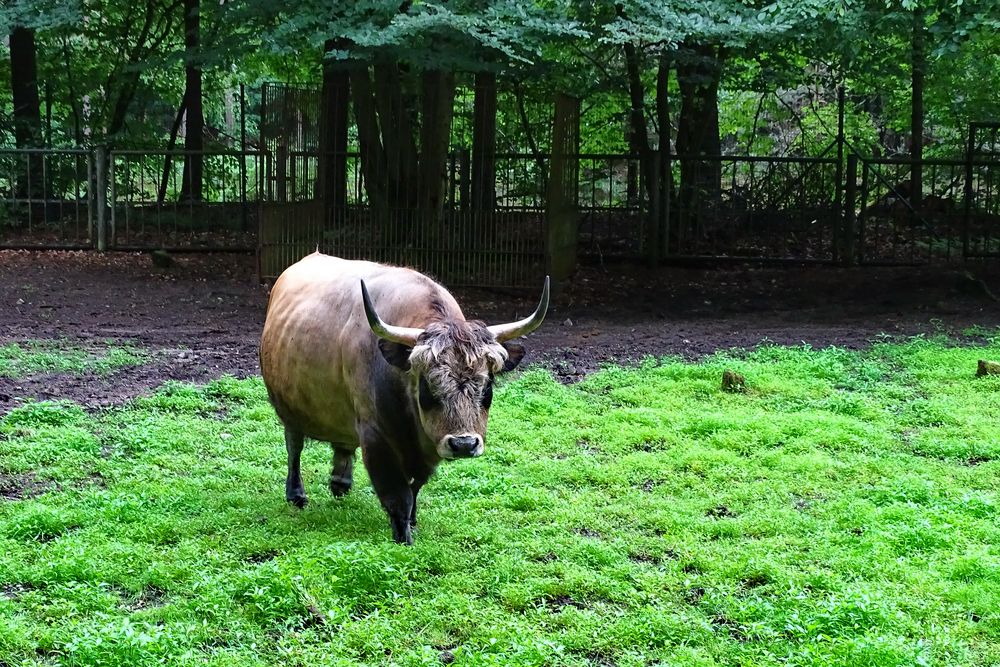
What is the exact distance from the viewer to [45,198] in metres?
17.4

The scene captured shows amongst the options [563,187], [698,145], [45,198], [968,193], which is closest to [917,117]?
[968,193]

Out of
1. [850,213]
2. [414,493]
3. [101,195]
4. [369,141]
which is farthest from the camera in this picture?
[101,195]

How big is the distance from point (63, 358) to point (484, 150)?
5.95 metres

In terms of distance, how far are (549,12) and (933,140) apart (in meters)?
12.4

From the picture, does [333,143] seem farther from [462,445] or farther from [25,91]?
[462,445]

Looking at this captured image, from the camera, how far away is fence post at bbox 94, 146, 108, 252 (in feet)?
54.0

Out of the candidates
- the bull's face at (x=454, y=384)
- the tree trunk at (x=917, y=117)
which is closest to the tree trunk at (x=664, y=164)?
the tree trunk at (x=917, y=117)

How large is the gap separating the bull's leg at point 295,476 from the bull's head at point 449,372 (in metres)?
1.22

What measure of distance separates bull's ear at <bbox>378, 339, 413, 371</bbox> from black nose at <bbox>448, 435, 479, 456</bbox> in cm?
47

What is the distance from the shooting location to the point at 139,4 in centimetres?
1983

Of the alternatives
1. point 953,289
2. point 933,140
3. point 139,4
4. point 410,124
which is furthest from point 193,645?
point 933,140

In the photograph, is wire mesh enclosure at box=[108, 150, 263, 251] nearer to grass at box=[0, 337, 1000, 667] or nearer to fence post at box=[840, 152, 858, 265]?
fence post at box=[840, 152, 858, 265]

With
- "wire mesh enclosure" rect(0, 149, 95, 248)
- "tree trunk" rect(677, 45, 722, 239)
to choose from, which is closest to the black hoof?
"tree trunk" rect(677, 45, 722, 239)

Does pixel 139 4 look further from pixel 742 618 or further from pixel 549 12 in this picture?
pixel 742 618
